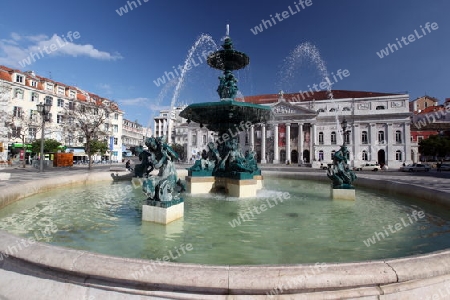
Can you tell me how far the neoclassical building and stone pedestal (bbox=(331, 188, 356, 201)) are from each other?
52660mm

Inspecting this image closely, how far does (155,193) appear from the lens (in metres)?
5.75

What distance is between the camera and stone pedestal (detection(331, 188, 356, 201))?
29.2 feet

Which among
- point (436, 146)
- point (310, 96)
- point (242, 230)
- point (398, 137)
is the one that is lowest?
point (242, 230)

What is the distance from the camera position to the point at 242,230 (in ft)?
17.2

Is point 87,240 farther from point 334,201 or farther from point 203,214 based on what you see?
point 334,201

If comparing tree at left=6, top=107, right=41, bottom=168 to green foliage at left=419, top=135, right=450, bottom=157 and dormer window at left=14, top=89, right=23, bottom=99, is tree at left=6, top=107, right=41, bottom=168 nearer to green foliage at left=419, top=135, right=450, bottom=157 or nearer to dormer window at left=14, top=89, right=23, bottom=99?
dormer window at left=14, top=89, right=23, bottom=99

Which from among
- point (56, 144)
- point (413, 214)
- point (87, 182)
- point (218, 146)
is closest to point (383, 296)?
point (413, 214)

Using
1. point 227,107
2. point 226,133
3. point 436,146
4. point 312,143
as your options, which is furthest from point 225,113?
point 436,146

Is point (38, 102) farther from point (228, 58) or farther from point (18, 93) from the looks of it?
point (228, 58)

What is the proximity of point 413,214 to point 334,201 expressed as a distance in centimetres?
227

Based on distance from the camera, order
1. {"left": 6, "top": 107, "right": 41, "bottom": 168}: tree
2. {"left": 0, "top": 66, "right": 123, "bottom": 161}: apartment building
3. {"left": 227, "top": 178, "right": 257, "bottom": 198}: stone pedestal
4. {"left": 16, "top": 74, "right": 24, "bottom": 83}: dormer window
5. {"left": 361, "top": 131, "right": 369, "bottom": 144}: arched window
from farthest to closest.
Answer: {"left": 361, "top": 131, "right": 369, "bottom": 144}: arched window
{"left": 16, "top": 74, "right": 24, "bottom": 83}: dormer window
{"left": 0, "top": 66, "right": 123, "bottom": 161}: apartment building
{"left": 6, "top": 107, "right": 41, "bottom": 168}: tree
{"left": 227, "top": 178, "right": 257, "bottom": 198}: stone pedestal

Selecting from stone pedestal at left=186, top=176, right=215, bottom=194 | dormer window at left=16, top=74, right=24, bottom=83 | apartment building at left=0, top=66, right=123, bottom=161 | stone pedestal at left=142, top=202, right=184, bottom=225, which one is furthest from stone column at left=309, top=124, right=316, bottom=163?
stone pedestal at left=142, top=202, right=184, bottom=225

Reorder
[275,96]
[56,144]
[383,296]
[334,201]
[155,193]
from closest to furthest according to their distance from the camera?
[383,296], [155,193], [334,201], [56,144], [275,96]

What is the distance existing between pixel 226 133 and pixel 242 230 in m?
7.13
